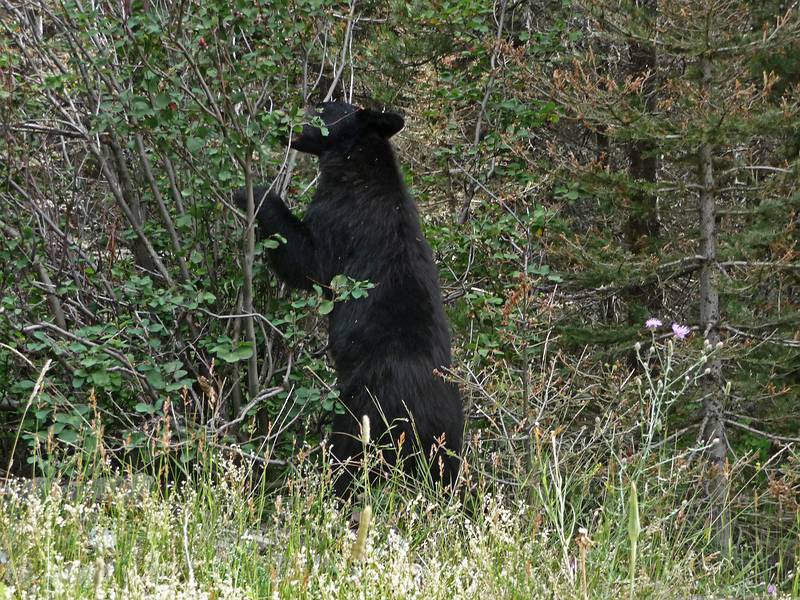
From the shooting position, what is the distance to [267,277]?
206 inches

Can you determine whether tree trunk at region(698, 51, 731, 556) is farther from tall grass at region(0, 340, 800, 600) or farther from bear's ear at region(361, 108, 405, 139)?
tall grass at region(0, 340, 800, 600)

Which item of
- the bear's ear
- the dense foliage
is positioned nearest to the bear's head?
the bear's ear

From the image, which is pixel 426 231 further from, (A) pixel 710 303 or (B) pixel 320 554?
(B) pixel 320 554

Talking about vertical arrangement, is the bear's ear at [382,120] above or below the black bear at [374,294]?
above

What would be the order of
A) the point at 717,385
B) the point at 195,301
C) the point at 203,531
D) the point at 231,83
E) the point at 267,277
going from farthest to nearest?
the point at 717,385, the point at 267,277, the point at 195,301, the point at 231,83, the point at 203,531

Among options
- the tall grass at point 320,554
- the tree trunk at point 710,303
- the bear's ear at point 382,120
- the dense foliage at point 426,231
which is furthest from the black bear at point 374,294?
the tree trunk at point 710,303

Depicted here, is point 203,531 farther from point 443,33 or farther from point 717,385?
point 443,33

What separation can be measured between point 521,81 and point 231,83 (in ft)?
9.75

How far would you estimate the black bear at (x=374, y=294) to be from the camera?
4.91 metres

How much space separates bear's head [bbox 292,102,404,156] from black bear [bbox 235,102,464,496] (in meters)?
0.01

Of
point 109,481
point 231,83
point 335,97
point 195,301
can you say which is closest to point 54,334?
point 195,301

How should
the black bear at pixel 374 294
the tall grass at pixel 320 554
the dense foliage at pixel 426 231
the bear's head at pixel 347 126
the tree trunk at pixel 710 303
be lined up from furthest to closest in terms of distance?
the tree trunk at pixel 710 303 → the bear's head at pixel 347 126 → the black bear at pixel 374 294 → the dense foliage at pixel 426 231 → the tall grass at pixel 320 554

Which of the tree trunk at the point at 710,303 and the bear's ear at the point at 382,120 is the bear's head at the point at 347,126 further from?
the tree trunk at the point at 710,303

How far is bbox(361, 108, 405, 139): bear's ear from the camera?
18.5 feet
